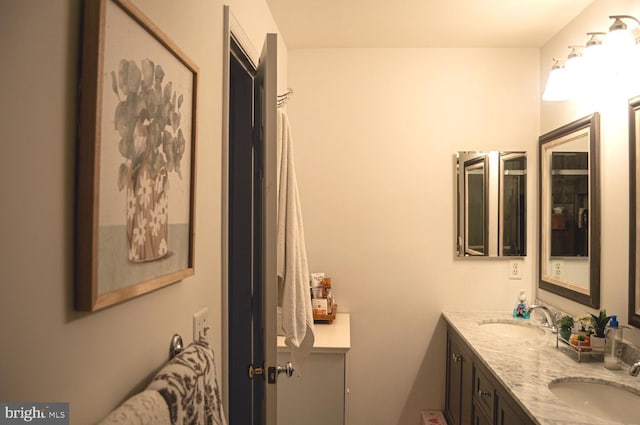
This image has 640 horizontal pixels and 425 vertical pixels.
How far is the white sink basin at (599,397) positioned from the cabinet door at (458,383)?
572 mm

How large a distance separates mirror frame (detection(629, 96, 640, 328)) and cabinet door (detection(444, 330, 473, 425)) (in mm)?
811

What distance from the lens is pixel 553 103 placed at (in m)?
2.65

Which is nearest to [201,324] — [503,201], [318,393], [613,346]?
[318,393]

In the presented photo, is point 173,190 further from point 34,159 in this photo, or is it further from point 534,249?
point 534,249

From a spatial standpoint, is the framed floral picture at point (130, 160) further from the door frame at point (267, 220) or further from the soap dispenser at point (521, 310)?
the soap dispenser at point (521, 310)

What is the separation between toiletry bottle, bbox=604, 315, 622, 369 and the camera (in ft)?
5.97

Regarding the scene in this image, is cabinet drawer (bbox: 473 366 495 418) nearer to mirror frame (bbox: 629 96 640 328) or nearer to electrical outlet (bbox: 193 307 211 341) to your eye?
mirror frame (bbox: 629 96 640 328)

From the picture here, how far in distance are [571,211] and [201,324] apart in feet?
7.11

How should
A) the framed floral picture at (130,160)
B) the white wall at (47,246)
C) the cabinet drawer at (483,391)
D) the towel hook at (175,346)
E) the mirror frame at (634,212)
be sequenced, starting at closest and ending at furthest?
1. the white wall at (47,246)
2. the framed floral picture at (130,160)
3. the towel hook at (175,346)
4. the mirror frame at (634,212)
5. the cabinet drawer at (483,391)

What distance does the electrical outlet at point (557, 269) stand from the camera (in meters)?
2.52

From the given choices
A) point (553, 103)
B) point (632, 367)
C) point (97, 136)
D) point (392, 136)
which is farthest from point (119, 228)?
point (553, 103)

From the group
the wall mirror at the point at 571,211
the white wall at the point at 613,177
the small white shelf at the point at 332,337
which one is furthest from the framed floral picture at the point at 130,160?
the wall mirror at the point at 571,211

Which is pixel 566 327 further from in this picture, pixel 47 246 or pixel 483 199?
pixel 47 246

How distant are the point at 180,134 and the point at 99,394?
1.84 ft
